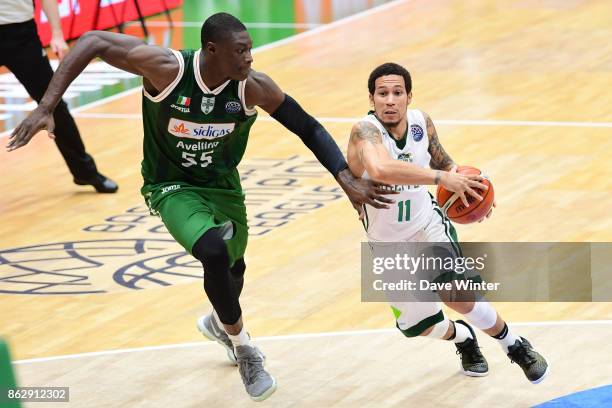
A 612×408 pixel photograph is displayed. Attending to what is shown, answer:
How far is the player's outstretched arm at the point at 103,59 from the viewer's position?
236 inches

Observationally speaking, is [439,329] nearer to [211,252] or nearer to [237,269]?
[237,269]

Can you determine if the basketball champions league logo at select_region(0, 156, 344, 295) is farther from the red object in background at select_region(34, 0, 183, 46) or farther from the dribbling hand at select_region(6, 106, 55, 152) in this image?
the red object in background at select_region(34, 0, 183, 46)

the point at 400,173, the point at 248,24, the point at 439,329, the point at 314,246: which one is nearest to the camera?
the point at 400,173

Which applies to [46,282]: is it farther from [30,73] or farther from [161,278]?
[30,73]

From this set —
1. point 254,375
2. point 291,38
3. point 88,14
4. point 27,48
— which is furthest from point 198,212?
point 88,14

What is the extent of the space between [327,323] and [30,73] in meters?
4.01

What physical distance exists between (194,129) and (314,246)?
314 centimetres

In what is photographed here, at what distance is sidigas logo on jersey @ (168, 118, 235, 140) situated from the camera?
6691 mm

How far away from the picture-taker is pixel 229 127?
6.75 m

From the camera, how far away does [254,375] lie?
6656mm

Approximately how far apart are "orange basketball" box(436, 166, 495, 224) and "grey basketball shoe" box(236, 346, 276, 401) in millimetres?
1224

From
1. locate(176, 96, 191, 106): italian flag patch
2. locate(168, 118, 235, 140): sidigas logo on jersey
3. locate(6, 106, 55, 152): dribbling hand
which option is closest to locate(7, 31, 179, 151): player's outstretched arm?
locate(6, 106, 55, 152): dribbling hand

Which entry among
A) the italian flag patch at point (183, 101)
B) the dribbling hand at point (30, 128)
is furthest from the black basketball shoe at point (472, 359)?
the dribbling hand at point (30, 128)

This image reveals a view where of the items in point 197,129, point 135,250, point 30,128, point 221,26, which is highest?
point 221,26
